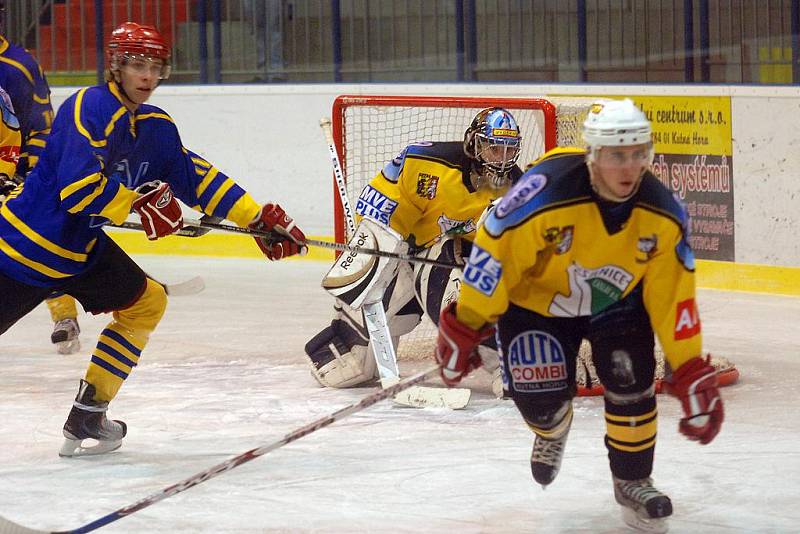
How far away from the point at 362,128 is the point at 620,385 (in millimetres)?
3385

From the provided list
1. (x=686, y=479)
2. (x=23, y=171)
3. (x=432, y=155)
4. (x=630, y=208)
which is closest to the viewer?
(x=630, y=208)

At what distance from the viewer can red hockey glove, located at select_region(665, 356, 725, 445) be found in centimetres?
256

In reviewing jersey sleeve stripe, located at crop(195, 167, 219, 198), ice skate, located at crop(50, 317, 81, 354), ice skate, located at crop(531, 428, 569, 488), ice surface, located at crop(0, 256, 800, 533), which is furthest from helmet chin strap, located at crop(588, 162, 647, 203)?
ice skate, located at crop(50, 317, 81, 354)

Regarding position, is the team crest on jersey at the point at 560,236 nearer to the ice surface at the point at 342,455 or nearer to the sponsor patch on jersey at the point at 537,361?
the sponsor patch on jersey at the point at 537,361

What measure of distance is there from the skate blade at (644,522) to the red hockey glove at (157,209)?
1.24 meters

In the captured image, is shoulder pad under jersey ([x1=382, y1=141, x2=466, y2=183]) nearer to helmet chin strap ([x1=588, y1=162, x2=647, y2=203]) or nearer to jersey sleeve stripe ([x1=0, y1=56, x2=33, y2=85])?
jersey sleeve stripe ([x1=0, y1=56, x2=33, y2=85])

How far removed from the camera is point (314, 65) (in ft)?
23.0

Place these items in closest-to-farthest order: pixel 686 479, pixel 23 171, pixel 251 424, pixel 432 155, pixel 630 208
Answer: pixel 630 208 → pixel 686 479 → pixel 251 424 → pixel 432 155 → pixel 23 171

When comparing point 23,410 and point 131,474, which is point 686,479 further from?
point 23,410

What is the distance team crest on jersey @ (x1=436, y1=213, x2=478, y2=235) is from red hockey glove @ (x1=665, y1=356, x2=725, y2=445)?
1.58 m

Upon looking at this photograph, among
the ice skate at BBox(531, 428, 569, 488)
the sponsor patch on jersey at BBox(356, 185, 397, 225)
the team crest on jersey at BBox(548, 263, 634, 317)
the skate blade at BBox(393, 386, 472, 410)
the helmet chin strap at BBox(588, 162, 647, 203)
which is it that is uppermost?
the helmet chin strap at BBox(588, 162, 647, 203)

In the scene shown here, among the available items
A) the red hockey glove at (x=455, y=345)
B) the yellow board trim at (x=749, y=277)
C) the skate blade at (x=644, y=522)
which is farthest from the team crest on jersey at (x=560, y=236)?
the yellow board trim at (x=749, y=277)

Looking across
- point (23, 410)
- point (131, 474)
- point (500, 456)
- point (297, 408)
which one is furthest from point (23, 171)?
point (500, 456)

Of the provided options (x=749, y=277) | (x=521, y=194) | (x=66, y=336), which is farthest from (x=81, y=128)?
(x=749, y=277)
